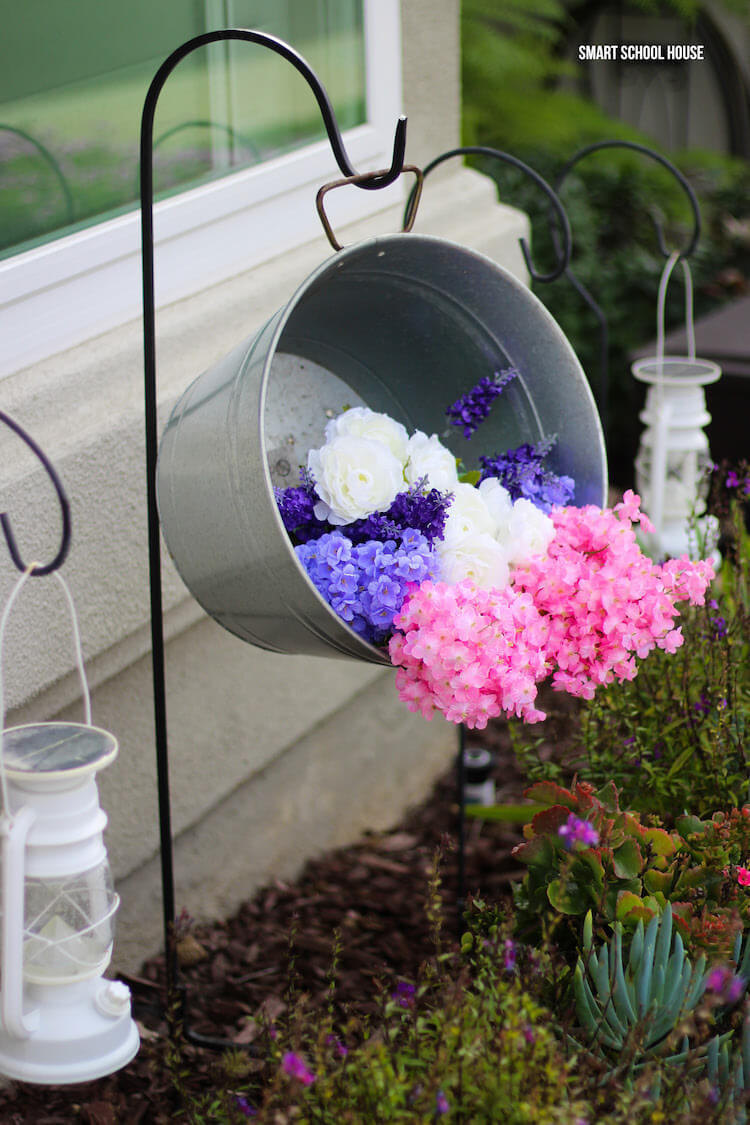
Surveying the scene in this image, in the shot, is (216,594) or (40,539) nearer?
(216,594)

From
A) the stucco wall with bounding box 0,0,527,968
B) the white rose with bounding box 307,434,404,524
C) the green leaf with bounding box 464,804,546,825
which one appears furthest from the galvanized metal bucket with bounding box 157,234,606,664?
the green leaf with bounding box 464,804,546,825

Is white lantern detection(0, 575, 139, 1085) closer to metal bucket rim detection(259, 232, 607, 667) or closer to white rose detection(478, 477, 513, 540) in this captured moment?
metal bucket rim detection(259, 232, 607, 667)

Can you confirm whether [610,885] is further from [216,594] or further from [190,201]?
[190,201]

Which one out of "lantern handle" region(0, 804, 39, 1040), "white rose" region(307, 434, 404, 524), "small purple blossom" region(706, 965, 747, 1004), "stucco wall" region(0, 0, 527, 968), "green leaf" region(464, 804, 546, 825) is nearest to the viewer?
"small purple blossom" region(706, 965, 747, 1004)

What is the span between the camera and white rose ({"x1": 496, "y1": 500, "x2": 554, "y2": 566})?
1703mm

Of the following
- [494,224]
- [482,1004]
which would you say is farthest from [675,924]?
[494,224]

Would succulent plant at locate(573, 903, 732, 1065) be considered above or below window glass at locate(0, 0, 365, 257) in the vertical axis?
below

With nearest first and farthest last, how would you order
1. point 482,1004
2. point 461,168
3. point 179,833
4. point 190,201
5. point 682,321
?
point 482,1004 → point 190,201 → point 179,833 → point 461,168 → point 682,321

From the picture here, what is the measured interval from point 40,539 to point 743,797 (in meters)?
1.24

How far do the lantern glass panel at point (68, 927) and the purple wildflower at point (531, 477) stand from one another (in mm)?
831

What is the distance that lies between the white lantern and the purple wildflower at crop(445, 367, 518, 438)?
0.80m

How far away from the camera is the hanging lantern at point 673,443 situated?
2459 millimetres

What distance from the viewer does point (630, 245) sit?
5.87 meters


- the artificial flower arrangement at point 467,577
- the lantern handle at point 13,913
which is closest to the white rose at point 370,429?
the artificial flower arrangement at point 467,577
